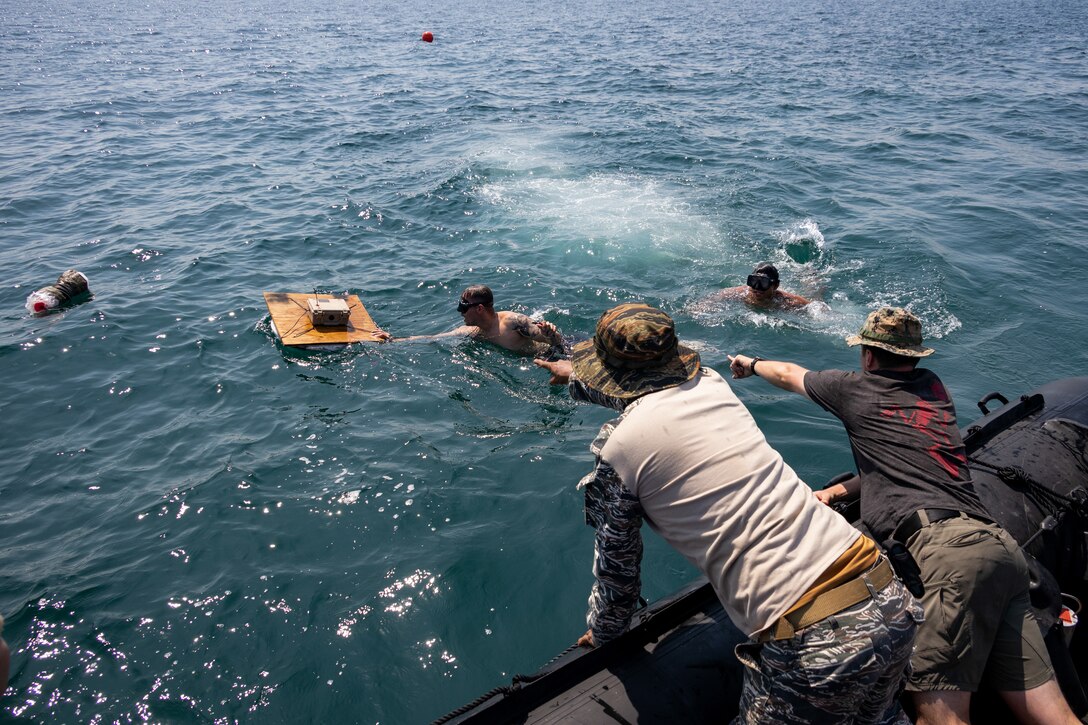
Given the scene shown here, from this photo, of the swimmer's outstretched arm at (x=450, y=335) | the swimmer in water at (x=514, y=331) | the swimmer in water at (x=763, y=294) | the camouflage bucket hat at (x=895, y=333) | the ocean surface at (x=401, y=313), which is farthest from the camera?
the swimmer in water at (x=763, y=294)

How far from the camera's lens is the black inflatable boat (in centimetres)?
312

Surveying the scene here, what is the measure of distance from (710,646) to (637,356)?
1677mm

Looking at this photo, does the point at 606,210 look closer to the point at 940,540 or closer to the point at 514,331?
the point at 514,331

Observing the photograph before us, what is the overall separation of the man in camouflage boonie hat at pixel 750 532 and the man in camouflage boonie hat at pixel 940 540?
645mm

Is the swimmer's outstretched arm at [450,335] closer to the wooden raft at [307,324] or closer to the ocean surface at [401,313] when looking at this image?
the ocean surface at [401,313]

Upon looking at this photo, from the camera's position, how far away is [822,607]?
230 centimetres

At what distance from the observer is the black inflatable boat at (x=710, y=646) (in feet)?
10.2

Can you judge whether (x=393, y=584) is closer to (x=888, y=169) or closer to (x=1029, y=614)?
(x=1029, y=614)

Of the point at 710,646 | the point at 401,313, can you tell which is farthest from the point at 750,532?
the point at 401,313

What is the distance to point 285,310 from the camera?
8.81 m

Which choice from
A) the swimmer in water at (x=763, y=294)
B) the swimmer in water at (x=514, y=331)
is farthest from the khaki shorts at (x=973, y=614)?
the swimmer in water at (x=763, y=294)

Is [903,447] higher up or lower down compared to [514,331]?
higher up

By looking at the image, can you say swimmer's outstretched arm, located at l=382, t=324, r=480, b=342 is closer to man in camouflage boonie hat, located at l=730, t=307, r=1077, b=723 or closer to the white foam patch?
the white foam patch

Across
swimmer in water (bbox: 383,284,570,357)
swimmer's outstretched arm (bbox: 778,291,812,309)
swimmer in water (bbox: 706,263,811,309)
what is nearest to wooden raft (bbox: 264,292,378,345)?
swimmer in water (bbox: 383,284,570,357)
